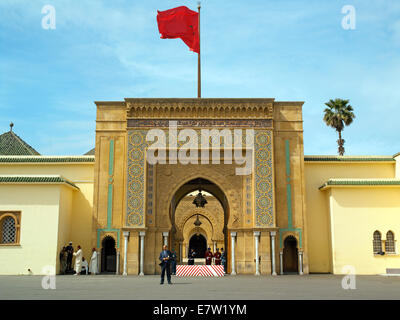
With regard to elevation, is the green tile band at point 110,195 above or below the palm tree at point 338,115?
below

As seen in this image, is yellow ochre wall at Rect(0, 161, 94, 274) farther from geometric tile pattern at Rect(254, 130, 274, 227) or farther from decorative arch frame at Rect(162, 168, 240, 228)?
geometric tile pattern at Rect(254, 130, 274, 227)

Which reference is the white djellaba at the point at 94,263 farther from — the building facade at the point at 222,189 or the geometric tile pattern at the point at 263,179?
the geometric tile pattern at the point at 263,179

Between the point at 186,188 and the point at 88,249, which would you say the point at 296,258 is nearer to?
the point at 186,188

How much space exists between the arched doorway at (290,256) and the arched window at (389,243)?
12.6 ft

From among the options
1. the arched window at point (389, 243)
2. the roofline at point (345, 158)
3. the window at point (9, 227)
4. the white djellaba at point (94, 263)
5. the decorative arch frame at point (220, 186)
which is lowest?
the white djellaba at point (94, 263)

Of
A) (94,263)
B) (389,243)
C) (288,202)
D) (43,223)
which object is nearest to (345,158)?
(288,202)

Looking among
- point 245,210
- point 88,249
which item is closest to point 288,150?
point 245,210

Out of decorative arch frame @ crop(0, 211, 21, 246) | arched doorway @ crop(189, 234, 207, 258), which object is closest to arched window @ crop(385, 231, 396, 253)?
decorative arch frame @ crop(0, 211, 21, 246)

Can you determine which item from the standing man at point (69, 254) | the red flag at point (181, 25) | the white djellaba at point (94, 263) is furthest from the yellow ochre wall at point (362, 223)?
the standing man at point (69, 254)

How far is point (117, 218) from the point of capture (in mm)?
19859

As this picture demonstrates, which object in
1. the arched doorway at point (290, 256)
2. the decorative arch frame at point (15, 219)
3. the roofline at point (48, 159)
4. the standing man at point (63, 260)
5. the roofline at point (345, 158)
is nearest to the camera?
the decorative arch frame at point (15, 219)

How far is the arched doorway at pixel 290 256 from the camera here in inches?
818
